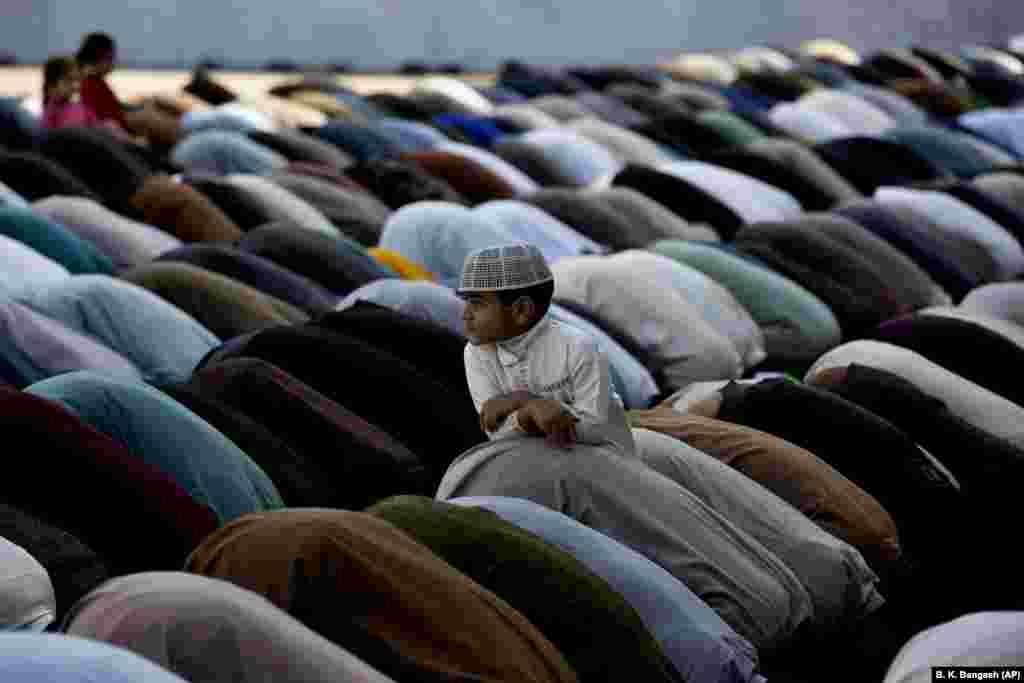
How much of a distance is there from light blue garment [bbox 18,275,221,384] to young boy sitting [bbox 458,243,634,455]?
152cm

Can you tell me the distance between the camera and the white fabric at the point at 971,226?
739cm

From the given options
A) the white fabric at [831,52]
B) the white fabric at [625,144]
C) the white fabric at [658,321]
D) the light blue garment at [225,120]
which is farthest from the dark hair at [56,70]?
the white fabric at [831,52]

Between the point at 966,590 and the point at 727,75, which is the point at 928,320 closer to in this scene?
the point at 966,590

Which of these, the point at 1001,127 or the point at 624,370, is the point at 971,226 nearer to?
the point at 624,370

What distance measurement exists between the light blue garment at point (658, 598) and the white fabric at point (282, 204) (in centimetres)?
371

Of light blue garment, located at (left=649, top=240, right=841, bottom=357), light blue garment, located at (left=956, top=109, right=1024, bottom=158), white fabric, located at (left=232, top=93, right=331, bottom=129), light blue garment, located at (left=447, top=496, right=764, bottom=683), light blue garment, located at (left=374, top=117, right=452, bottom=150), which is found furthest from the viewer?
light blue garment, located at (left=956, top=109, right=1024, bottom=158)

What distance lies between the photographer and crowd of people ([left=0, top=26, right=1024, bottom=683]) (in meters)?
2.88

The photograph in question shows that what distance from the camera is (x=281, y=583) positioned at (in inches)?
112

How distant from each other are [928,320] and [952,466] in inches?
32.5

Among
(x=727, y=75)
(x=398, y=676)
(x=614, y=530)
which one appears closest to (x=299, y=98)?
(x=727, y=75)

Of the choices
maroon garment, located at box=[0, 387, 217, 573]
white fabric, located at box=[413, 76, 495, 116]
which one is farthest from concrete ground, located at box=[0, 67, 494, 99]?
maroon garment, located at box=[0, 387, 217, 573]

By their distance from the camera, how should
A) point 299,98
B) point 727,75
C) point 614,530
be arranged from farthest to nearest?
point 727,75 < point 299,98 < point 614,530

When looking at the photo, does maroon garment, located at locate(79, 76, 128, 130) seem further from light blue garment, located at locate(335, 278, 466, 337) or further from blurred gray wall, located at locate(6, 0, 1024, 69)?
light blue garment, located at locate(335, 278, 466, 337)

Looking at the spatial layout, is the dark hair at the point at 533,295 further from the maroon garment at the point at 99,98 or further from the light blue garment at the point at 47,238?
the maroon garment at the point at 99,98
